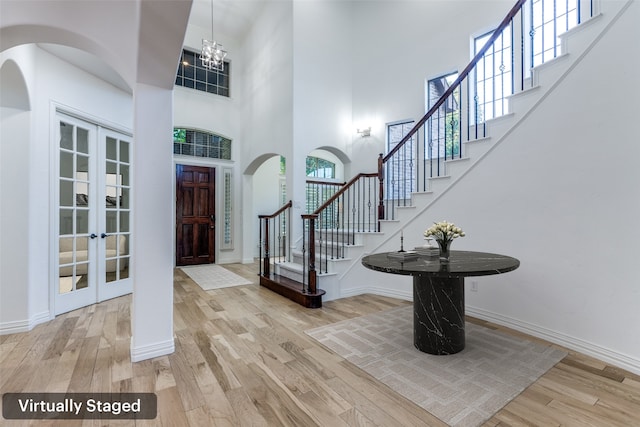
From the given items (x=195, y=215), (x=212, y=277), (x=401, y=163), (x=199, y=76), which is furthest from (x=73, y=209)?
(x=401, y=163)

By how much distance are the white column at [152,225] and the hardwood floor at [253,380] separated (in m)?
0.24

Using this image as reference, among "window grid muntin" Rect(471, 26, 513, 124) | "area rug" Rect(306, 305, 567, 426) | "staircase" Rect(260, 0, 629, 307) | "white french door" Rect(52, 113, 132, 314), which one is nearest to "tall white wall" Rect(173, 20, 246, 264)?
"white french door" Rect(52, 113, 132, 314)

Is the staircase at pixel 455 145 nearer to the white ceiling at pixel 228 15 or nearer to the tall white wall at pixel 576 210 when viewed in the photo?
the tall white wall at pixel 576 210

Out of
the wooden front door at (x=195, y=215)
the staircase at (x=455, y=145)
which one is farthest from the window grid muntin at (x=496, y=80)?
the wooden front door at (x=195, y=215)

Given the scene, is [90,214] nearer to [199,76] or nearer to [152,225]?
[152,225]

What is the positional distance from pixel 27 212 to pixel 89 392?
215 centimetres

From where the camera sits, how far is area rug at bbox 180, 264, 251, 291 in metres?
4.92

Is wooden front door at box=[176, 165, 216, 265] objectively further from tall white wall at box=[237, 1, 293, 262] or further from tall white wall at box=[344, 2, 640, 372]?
tall white wall at box=[344, 2, 640, 372]

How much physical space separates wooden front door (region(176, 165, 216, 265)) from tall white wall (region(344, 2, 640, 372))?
5.70 m

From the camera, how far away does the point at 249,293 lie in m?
4.37

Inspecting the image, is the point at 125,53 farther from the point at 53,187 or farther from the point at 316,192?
the point at 316,192

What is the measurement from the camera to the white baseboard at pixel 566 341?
223 cm

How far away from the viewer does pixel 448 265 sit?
2.27 m

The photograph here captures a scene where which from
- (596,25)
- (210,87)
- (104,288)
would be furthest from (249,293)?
(210,87)
